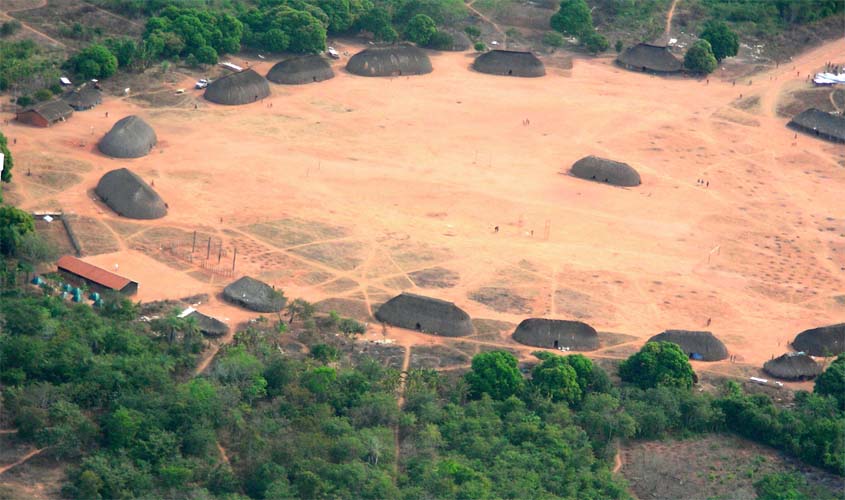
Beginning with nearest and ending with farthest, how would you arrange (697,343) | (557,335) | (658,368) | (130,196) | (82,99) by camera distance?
(658,368) → (557,335) → (697,343) → (130,196) → (82,99)

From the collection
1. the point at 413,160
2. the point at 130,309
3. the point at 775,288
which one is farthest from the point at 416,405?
the point at 413,160

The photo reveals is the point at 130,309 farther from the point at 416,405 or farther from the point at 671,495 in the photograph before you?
the point at 671,495

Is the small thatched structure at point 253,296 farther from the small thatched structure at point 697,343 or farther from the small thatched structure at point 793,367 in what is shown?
the small thatched structure at point 793,367

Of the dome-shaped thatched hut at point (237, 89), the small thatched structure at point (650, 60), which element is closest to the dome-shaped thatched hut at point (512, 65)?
the small thatched structure at point (650, 60)

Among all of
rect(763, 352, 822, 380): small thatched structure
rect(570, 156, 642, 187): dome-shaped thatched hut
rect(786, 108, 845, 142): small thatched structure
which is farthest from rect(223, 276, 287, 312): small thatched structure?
rect(786, 108, 845, 142): small thatched structure

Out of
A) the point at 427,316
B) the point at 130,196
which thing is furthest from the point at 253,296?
the point at 130,196

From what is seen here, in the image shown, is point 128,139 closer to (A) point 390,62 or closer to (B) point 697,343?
(A) point 390,62
